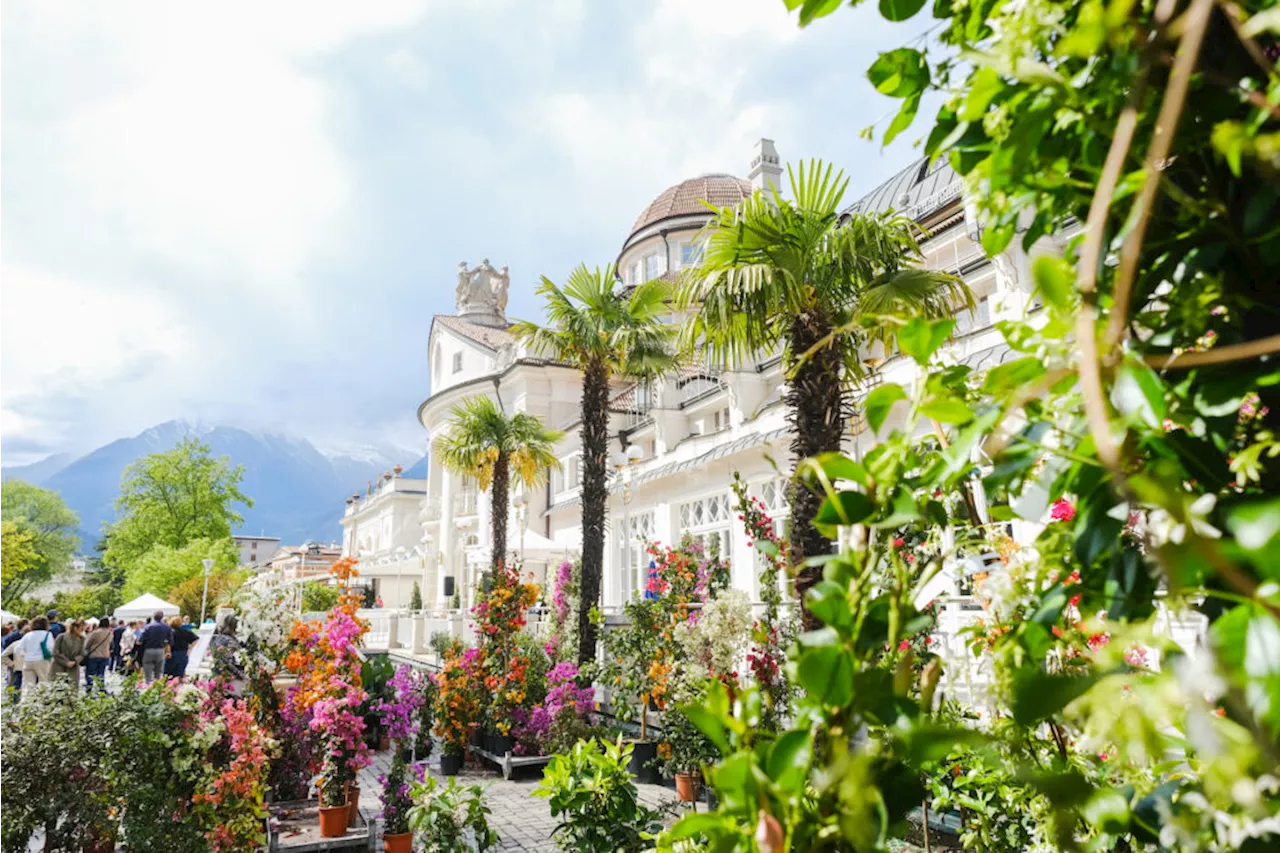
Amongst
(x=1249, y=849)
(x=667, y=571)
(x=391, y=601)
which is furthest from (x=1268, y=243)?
(x=391, y=601)

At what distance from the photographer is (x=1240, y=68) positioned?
2.60 feet

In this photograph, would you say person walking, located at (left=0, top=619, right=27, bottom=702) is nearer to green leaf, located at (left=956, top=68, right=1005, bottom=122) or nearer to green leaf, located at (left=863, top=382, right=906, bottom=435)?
green leaf, located at (left=863, top=382, right=906, bottom=435)

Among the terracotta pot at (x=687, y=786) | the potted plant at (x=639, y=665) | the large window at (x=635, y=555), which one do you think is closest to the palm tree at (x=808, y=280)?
the terracotta pot at (x=687, y=786)

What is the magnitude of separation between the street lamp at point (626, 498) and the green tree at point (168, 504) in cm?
3169

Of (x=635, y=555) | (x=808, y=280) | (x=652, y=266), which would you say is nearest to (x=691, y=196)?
(x=652, y=266)

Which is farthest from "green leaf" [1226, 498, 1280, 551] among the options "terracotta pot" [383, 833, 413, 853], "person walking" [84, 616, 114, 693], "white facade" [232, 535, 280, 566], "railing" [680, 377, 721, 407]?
"white facade" [232, 535, 280, 566]

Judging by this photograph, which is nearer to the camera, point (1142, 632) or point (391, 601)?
point (1142, 632)

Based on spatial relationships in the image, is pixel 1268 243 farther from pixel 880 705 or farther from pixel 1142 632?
pixel 880 705

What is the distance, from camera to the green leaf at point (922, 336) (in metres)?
0.79

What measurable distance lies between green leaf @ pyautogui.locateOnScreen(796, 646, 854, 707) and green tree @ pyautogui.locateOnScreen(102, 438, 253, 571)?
49634 millimetres

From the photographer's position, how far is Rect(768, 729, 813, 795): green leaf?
73 cm

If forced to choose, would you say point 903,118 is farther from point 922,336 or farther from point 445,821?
point 445,821

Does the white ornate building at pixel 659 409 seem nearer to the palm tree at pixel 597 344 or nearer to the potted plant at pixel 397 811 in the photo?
the palm tree at pixel 597 344

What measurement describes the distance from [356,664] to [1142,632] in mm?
7779
